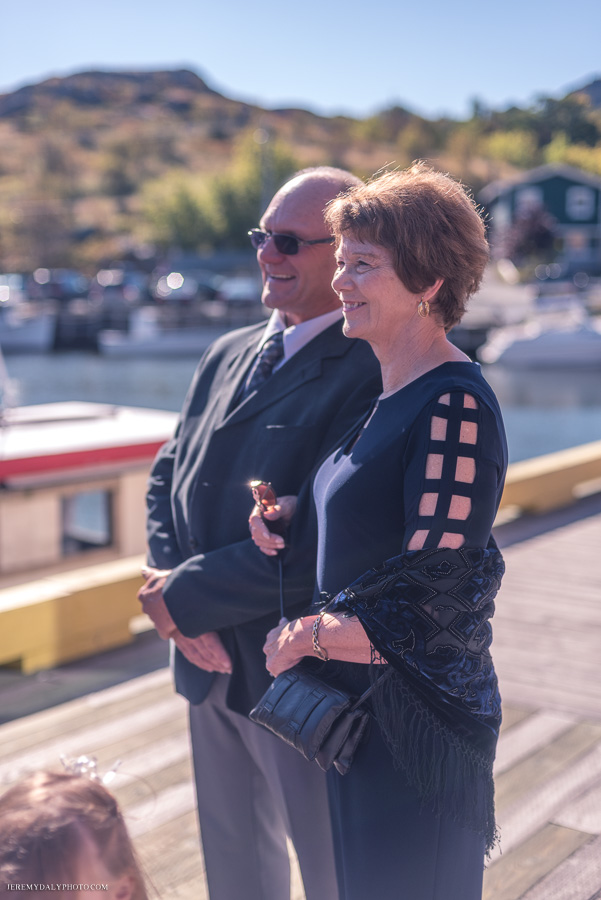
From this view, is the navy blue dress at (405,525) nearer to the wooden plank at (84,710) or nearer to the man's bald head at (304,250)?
the man's bald head at (304,250)

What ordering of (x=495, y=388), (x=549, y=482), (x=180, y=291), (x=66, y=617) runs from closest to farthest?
1. (x=66, y=617)
2. (x=549, y=482)
3. (x=495, y=388)
4. (x=180, y=291)

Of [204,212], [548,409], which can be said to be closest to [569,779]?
[548,409]

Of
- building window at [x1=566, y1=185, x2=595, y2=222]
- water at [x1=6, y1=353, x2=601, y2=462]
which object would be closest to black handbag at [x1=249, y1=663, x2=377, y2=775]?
water at [x1=6, y1=353, x2=601, y2=462]

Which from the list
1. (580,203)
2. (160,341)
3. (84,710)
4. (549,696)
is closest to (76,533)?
(84,710)

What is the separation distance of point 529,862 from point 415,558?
1672 millimetres

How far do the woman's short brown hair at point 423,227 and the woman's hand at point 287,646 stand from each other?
575mm

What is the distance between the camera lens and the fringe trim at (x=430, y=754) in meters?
1.47

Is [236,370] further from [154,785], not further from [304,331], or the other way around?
[154,785]

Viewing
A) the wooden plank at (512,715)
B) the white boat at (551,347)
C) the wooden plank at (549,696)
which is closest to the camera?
the wooden plank at (512,715)

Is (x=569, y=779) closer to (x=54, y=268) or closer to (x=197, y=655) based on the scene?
(x=197, y=655)

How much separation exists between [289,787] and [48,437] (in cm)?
466

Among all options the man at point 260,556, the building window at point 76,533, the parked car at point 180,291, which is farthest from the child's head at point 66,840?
the parked car at point 180,291

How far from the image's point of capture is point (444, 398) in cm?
146

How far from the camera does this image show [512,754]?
3.38 m
